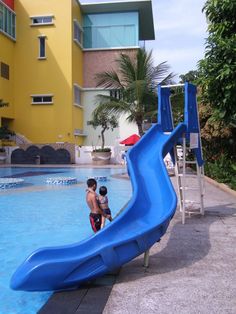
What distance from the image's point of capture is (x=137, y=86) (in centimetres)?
1911

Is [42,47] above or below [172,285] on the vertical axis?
above

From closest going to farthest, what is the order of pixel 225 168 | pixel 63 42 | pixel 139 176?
pixel 139 176 < pixel 225 168 < pixel 63 42

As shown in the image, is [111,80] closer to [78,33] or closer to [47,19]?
[47,19]

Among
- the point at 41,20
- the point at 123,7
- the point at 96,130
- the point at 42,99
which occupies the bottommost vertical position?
the point at 96,130

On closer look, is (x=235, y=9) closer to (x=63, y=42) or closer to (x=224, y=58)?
(x=224, y=58)

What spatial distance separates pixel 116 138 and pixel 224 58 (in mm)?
28348

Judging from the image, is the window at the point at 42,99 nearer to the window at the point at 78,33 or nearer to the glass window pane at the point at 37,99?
the glass window pane at the point at 37,99

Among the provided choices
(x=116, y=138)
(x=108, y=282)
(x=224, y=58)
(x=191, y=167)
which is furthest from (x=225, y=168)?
(x=116, y=138)

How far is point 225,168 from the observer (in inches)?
696

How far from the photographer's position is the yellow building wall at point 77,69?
35.8 m

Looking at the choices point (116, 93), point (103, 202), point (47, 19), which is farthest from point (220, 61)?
point (47, 19)

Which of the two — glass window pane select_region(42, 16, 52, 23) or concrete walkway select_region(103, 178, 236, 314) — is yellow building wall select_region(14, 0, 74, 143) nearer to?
glass window pane select_region(42, 16, 52, 23)

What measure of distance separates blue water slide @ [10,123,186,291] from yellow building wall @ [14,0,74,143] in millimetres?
29705

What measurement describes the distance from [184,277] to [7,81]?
32.9 m
